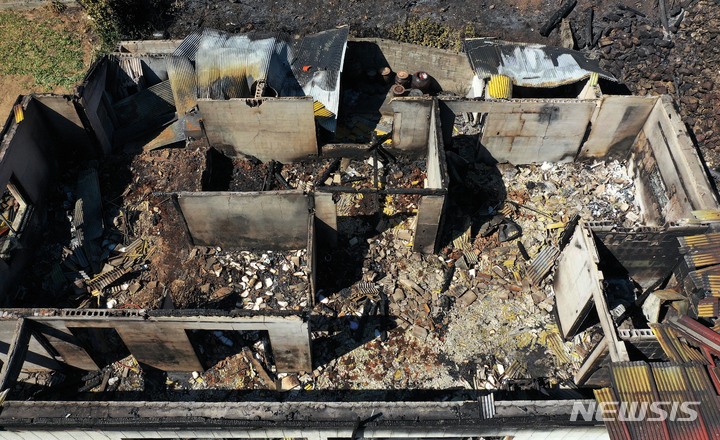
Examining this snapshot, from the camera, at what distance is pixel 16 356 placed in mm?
11211

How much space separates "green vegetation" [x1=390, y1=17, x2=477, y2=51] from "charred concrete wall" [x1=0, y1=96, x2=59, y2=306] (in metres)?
12.5

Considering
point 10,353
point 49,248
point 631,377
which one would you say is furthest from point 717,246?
point 49,248

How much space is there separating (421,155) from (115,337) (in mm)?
10592

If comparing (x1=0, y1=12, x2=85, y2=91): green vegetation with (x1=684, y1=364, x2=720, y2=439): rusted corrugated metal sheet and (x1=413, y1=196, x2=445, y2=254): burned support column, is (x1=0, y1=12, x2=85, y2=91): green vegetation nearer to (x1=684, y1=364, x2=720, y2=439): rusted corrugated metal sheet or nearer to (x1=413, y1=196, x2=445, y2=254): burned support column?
(x1=413, y1=196, x2=445, y2=254): burned support column

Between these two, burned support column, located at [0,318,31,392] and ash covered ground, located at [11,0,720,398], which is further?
ash covered ground, located at [11,0,720,398]

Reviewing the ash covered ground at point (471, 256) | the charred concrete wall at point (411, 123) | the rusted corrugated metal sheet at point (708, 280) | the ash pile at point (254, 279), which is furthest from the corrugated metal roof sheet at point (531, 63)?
the ash pile at point (254, 279)

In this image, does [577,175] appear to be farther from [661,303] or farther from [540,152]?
[661,303]

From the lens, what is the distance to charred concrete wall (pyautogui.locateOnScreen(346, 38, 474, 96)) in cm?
1908

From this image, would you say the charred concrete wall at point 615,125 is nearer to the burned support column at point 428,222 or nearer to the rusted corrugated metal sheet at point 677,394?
the burned support column at point 428,222

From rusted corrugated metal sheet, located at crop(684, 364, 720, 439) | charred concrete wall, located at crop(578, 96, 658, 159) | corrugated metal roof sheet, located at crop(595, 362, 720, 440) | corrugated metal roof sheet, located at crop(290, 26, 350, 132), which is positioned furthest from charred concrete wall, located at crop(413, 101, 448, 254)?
rusted corrugated metal sheet, located at crop(684, 364, 720, 439)

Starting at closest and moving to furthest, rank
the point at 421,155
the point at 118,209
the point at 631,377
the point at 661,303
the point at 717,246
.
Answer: the point at 631,377, the point at 717,246, the point at 661,303, the point at 118,209, the point at 421,155

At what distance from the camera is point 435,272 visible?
1526cm

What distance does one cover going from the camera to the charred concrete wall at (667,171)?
1418 cm

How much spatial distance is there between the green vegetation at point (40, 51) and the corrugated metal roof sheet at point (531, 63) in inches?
580
